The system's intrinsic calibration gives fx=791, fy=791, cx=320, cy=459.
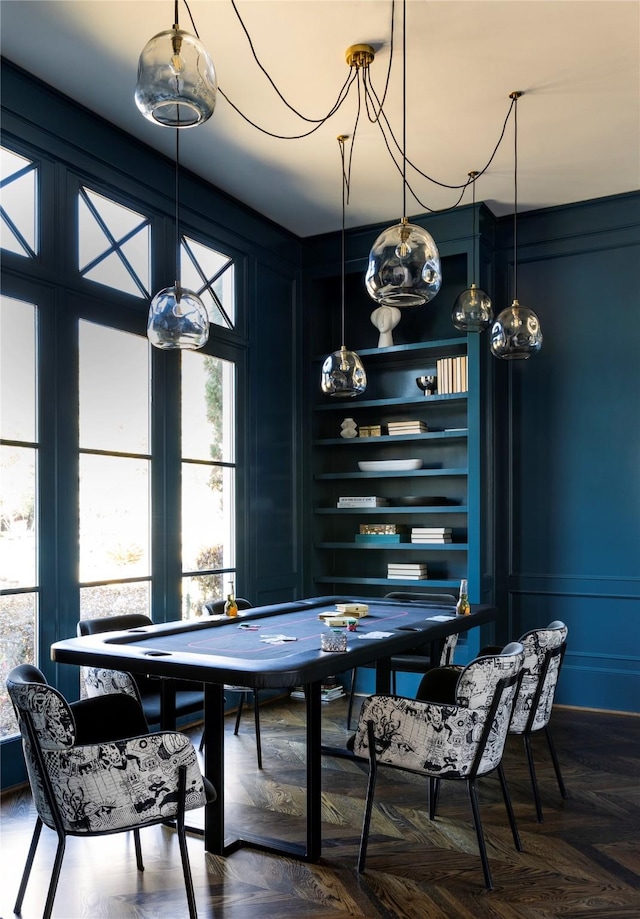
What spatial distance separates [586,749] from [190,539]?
110 inches

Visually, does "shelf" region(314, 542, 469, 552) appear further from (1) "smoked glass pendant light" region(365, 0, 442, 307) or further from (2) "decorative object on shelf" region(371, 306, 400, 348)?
(1) "smoked glass pendant light" region(365, 0, 442, 307)

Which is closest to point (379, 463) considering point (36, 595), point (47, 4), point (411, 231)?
point (36, 595)

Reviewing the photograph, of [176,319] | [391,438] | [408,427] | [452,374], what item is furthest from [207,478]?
[176,319]

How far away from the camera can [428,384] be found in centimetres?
611

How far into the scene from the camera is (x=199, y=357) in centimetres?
548

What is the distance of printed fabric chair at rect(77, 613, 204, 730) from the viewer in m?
3.49

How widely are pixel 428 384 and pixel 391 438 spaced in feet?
1.66

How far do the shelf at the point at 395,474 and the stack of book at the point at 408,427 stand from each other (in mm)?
303

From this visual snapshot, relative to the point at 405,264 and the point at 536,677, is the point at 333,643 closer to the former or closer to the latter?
the point at 536,677

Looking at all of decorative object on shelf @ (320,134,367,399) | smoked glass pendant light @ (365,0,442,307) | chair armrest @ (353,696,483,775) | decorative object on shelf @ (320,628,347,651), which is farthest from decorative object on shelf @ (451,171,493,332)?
chair armrest @ (353,696,483,775)

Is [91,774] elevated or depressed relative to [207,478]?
depressed

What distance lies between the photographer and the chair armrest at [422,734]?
298 cm

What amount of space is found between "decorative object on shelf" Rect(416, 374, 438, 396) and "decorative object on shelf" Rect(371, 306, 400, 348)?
15.3 inches

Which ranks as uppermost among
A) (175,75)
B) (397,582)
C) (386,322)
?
(386,322)
